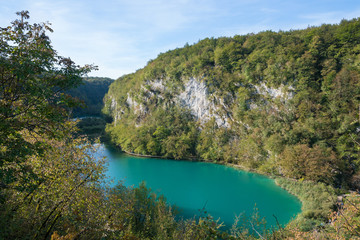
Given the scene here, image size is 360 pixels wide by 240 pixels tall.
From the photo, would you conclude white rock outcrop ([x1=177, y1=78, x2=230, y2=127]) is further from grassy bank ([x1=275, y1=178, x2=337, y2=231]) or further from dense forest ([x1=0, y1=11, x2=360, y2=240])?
grassy bank ([x1=275, y1=178, x2=337, y2=231])

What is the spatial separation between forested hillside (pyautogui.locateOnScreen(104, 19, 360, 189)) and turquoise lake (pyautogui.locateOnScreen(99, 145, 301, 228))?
3.47 metres

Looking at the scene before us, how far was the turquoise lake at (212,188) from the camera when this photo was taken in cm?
1597

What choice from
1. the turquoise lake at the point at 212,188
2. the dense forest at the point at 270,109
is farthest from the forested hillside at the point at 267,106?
the turquoise lake at the point at 212,188

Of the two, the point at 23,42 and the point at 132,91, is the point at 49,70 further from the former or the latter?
the point at 132,91

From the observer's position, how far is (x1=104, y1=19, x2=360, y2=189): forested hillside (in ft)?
71.1

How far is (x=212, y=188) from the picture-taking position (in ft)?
70.3

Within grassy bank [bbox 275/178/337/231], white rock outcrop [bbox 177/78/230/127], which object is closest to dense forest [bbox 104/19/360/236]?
grassy bank [bbox 275/178/337/231]

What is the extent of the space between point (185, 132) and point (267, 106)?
55.5 feet

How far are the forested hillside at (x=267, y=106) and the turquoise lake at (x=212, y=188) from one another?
347 centimetres

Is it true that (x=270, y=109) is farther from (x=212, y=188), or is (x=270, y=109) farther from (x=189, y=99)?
(x=189, y=99)

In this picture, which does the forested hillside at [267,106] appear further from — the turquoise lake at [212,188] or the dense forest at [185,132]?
the turquoise lake at [212,188]

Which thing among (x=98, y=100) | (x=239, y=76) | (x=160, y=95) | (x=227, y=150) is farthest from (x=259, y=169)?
(x=98, y=100)

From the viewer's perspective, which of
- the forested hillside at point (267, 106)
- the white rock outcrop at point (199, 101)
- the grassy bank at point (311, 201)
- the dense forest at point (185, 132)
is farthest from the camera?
the white rock outcrop at point (199, 101)

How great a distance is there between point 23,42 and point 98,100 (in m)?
102
